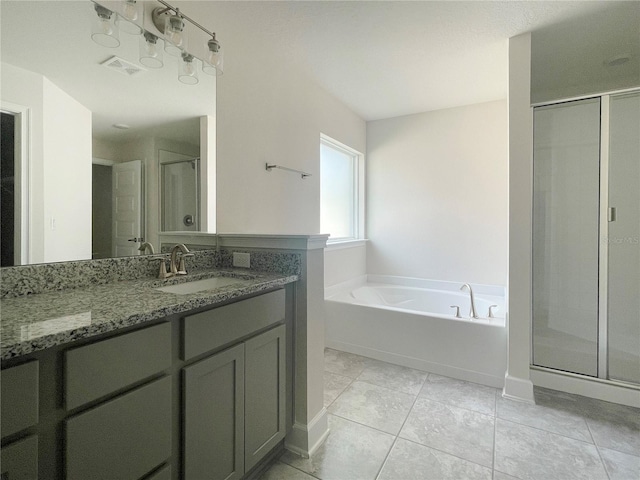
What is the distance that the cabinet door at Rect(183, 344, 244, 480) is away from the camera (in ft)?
3.36

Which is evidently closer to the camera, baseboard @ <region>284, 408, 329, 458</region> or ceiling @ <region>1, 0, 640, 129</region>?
ceiling @ <region>1, 0, 640, 129</region>

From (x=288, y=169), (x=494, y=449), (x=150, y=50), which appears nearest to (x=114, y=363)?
(x=150, y=50)

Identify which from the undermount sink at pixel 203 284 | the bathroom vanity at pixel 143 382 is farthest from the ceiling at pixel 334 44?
the bathroom vanity at pixel 143 382

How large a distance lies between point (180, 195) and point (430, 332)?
2.07 m

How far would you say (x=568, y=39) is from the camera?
85.0 inches

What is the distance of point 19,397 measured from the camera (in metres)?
0.65

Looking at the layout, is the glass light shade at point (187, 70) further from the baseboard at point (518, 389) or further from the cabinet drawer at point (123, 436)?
the baseboard at point (518, 389)

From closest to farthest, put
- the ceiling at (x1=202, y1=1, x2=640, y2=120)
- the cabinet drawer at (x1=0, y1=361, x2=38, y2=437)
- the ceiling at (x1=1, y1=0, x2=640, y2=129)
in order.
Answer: the cabinet drawer at (x1=0, y1=361, x2=38, y2=437)
the ceiling at (x1=1, y1=0, x2=640, y2=129)
the ceiling at (x1=202, y1=1, x2=640, y2=120)

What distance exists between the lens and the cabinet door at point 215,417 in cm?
102

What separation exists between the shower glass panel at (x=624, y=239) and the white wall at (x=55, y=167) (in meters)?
3.12

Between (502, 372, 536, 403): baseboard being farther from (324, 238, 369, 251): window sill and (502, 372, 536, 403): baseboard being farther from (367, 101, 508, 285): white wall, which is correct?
(324, 238, 369, 251): window sill

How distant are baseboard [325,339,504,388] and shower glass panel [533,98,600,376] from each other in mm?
427

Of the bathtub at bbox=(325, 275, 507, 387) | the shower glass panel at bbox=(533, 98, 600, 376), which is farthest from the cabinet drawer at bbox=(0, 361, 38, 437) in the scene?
the shower glass panel at bbox=(533, 98, 600, 376)

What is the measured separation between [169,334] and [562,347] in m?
2.68
